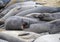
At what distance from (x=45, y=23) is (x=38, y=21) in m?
0.33

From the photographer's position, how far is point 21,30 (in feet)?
14.1

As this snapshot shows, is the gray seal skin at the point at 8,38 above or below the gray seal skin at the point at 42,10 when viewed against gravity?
below

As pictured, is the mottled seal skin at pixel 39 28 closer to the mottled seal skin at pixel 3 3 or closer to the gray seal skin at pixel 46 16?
the gray seal skin at pixel 46 16

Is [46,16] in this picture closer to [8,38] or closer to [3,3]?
[8,38]

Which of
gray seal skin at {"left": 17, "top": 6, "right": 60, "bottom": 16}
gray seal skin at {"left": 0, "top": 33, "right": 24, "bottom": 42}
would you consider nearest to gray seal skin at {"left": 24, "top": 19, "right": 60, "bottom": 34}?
Result: gray seal skin at {"left": 0, "top": 33, "right": 24, "bottom": 42}


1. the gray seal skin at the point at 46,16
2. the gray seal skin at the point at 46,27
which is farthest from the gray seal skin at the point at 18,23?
the gray seal skin at the point at 46,27

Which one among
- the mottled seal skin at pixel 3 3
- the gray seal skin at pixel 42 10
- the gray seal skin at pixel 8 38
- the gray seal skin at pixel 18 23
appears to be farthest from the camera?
the mottled seal skin at pixel 3 3

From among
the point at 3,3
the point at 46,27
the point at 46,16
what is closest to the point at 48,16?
the point at 46,16

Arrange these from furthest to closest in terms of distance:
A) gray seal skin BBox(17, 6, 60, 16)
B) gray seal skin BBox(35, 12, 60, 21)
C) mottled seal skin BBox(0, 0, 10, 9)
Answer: mottled seal skin BBox(0, 0, 10, 9)
gray seal skin BBox(17, 6, 60, 16)
gray seal skin BBox(35, 12, 60, 21)

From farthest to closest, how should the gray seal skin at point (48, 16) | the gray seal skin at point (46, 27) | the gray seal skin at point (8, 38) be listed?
the gray seal skin at point (48, 16) < the gray seal skin at point (46, 27) < the gray seal skin at point (8, 38)

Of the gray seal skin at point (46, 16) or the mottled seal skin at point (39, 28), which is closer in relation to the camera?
the mottled seal skin at point (39, 28)

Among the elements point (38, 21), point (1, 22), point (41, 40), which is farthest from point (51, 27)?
point (1, 22)

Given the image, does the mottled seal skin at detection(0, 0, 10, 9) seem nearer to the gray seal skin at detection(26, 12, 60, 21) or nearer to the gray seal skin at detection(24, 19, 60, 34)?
the gray seal skin at detection(26, 12, 60, 21)

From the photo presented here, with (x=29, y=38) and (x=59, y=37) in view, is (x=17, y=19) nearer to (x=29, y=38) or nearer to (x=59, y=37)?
(x=29, y=38)
